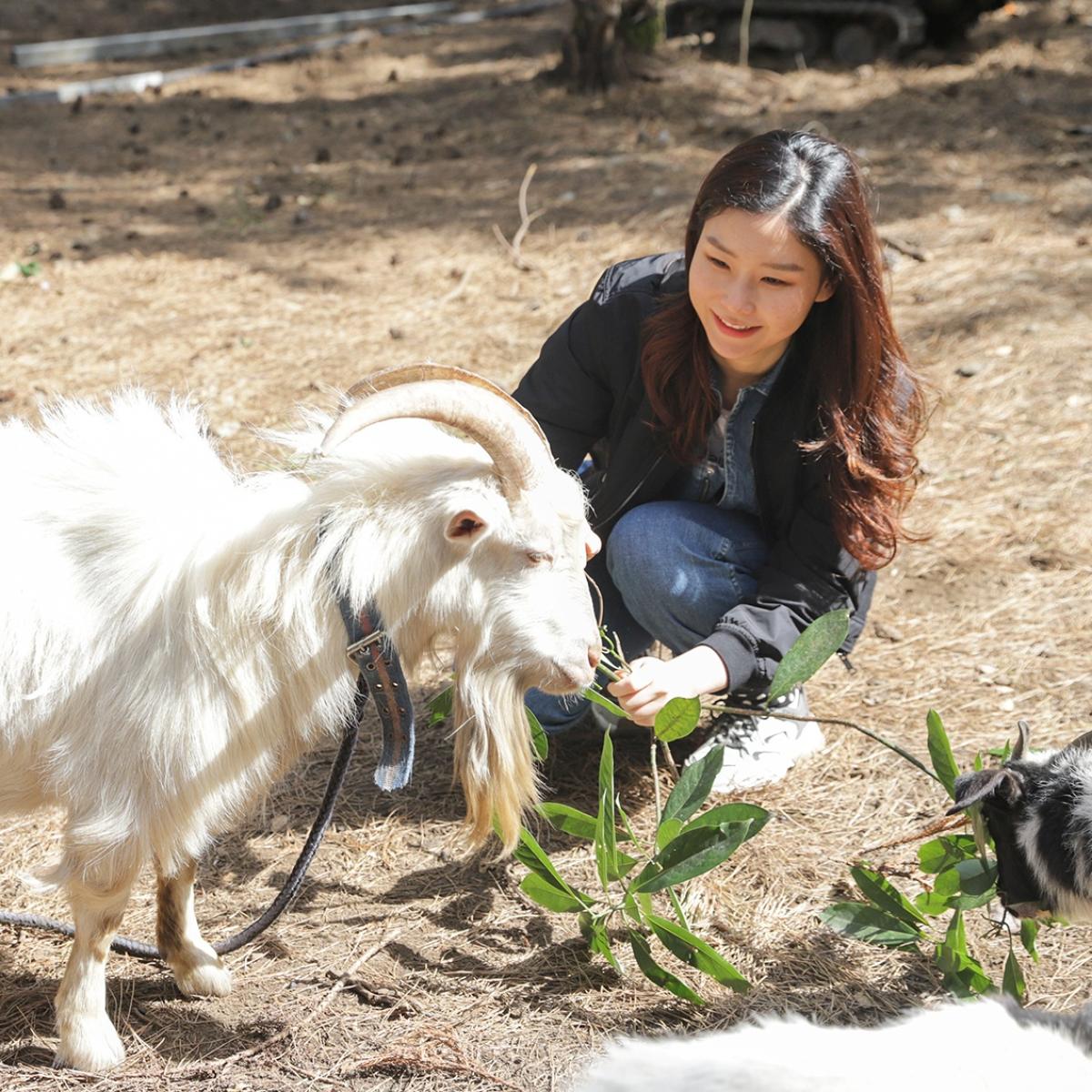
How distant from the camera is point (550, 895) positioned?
108 inches

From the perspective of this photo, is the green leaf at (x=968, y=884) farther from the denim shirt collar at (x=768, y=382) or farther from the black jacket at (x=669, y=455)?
the denim shirt collar at (x=768, y=382)

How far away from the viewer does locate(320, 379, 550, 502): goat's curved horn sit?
2.23m

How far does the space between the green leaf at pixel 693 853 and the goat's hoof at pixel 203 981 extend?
3.11 feet

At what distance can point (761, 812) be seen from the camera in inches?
101

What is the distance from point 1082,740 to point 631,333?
1.48m

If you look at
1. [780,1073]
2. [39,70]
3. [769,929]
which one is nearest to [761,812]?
[769,929]

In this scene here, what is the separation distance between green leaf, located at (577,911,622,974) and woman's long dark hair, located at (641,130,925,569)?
1.10m

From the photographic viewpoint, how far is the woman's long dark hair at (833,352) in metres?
2.76

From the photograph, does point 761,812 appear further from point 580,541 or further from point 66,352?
point 66,352

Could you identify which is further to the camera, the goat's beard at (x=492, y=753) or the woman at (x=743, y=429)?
the woman at (x=743, y=429)

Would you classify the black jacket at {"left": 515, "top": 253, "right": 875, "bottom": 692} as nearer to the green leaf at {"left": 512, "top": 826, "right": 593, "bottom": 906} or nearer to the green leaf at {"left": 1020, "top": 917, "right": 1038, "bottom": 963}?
the green leaf at {"left": 512, "top": 826, "right": 593, "bottom": 906}

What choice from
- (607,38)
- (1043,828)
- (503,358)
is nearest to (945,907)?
→ (1043,828)

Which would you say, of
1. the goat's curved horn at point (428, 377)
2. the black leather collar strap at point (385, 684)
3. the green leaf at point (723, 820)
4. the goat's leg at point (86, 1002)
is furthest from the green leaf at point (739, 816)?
the goat's leg at point (86, 1002)

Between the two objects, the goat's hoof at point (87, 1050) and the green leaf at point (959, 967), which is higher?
the green leaf at point (959, 967)
